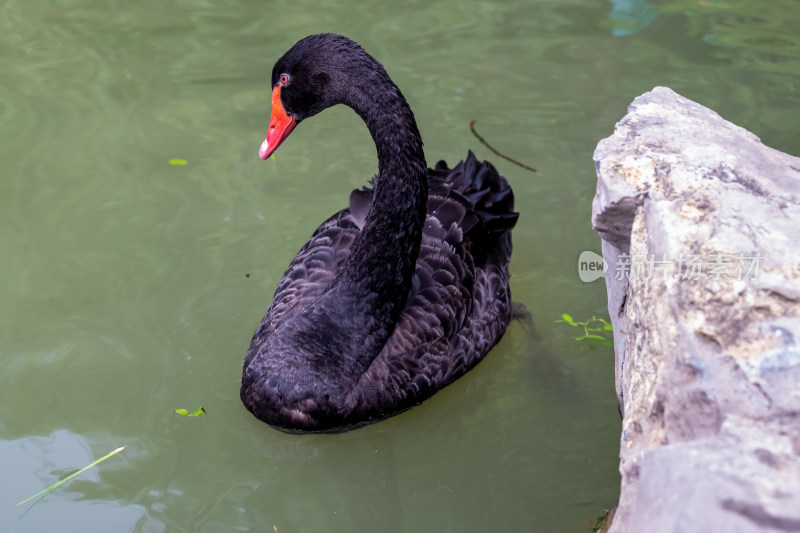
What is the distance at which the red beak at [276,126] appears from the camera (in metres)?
3.31

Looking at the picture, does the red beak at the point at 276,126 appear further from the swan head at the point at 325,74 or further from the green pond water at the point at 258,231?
the green pond water at the point at 258,231

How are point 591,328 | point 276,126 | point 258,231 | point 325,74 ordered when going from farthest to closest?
point 258,231, point 591,328, point 276,126, point 325,74

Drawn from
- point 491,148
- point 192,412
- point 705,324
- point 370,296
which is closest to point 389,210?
point 370,296

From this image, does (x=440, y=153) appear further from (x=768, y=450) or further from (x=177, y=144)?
(x=768, y=450)

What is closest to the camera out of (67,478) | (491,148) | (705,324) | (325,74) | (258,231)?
(705,324)

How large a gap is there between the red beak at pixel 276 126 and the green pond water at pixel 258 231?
2.66ft

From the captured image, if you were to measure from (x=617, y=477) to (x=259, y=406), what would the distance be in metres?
1.26

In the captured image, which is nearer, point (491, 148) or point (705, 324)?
point (705, 324)

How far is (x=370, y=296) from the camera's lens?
10.7 ft

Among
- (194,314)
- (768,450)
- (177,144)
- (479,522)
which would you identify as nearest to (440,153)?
(177,144)

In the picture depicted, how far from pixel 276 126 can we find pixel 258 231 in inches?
38.3

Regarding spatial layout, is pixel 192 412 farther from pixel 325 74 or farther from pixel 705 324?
pixel 705 324
